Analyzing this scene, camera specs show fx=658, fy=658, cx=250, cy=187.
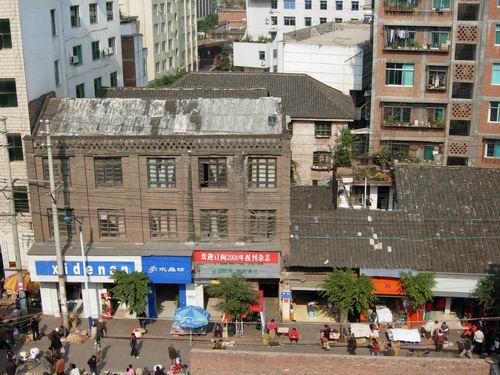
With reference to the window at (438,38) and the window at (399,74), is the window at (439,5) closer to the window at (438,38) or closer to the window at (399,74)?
the window at (438,38)

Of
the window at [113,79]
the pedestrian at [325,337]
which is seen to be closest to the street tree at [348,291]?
the pedestrian at [325,337]

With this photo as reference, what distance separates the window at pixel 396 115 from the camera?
2019 inches

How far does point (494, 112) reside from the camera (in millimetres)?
49594

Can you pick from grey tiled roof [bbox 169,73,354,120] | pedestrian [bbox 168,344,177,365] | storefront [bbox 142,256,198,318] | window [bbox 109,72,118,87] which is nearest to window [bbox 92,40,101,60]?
window [bbox 109,72,118,87]

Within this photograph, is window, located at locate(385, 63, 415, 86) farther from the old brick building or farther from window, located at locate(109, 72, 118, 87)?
window, located at locate(109, 72, 118, 87)

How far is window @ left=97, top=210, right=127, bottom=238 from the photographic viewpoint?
125 ft

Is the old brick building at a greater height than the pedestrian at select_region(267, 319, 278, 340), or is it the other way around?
the old brick building

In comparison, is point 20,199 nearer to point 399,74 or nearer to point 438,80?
point 399,74

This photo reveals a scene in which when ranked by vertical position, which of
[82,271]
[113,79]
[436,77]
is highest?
[436,77]

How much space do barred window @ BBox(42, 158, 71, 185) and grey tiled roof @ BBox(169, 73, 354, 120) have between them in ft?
71.2

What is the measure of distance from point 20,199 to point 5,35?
32.7 ft

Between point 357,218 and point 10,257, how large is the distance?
22.1m

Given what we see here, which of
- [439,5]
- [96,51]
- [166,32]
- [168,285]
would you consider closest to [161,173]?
[168,285]

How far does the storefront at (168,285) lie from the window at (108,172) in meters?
4.74
